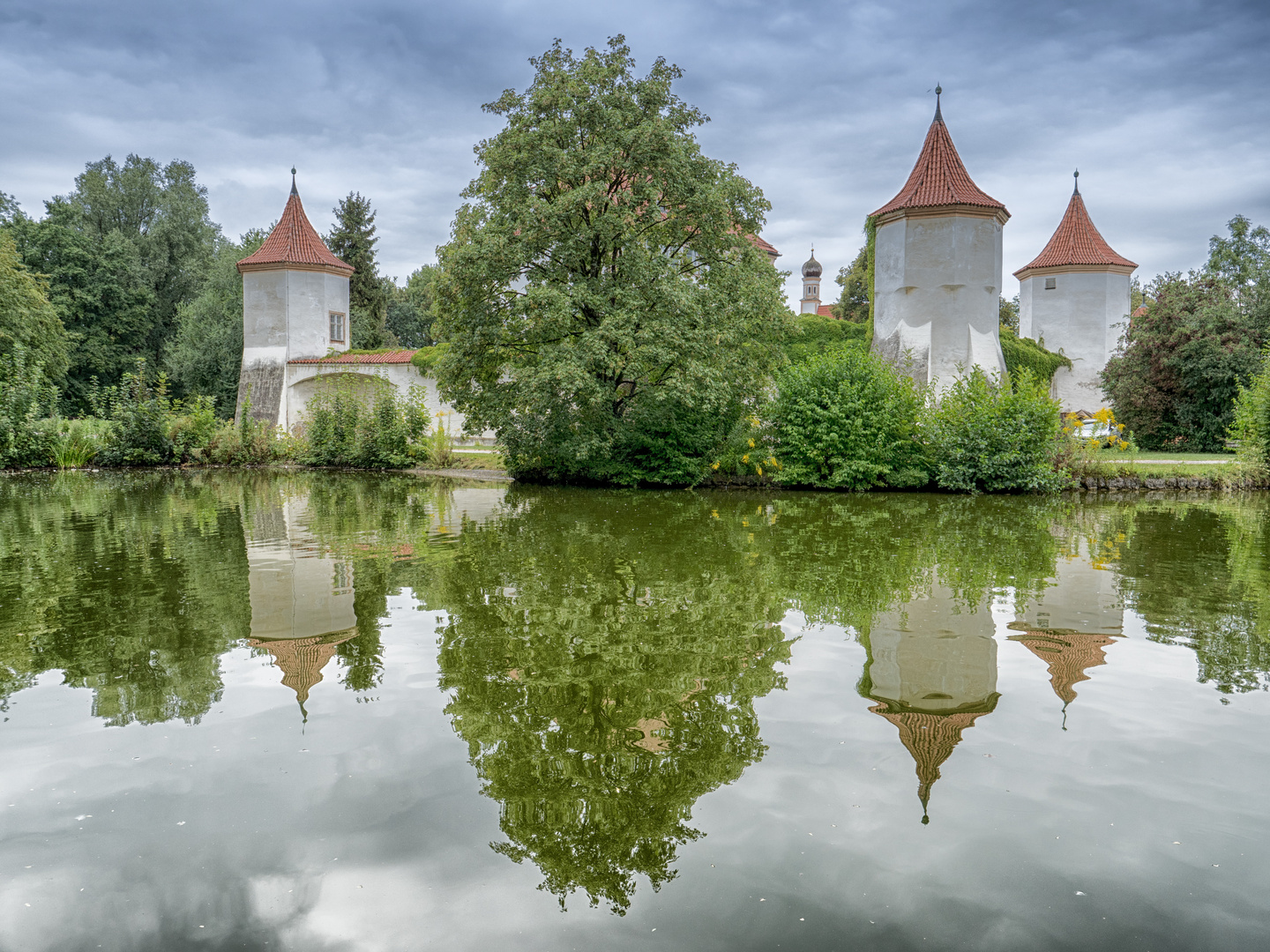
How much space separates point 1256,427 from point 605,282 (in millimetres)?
15748

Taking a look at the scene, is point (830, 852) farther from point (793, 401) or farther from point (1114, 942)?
point (793, 401)

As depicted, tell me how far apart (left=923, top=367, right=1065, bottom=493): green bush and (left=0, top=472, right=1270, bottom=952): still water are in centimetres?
981

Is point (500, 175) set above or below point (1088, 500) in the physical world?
above

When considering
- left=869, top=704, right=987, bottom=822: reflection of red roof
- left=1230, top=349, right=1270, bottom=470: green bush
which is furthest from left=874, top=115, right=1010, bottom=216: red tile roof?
left=869, top=704, right=987, bottom=822: reflection of red roof

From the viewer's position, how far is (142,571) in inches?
346

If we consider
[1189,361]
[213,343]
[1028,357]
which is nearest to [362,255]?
[213,343]

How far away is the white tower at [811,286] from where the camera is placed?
8224 centimetres

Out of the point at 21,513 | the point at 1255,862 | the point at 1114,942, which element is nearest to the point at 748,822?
the point at 1114,942

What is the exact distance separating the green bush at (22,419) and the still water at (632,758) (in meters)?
18.5

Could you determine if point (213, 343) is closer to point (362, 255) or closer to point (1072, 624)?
point (362, 255)

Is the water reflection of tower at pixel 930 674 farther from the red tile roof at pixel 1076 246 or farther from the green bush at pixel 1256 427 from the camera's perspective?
the red tile roof at pixel 1076 246

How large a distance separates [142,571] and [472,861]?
697 centimetres

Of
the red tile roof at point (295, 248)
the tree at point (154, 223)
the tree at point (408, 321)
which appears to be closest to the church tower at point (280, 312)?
the red tile roof at point (295, 248)

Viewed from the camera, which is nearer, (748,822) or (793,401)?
(748,822)
